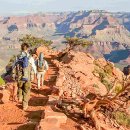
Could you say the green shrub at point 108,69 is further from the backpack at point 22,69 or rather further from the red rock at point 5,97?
the backpack at point 22,69

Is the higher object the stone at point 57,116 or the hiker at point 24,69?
the hiker at point 24,69

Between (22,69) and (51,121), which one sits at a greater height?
(22,69)

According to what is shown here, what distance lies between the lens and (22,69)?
1280 cm

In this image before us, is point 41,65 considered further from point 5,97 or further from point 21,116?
point 21,116

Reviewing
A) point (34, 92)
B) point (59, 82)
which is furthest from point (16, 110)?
point (59, 82)

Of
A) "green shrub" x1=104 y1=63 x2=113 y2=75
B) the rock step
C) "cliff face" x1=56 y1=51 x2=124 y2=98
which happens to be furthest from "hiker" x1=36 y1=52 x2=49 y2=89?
"green shrub" x1=104 y1=63 x2=113 y2=75

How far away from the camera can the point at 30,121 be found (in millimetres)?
11867

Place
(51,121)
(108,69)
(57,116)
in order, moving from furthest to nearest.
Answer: (108,69), (57,116), (51,121)

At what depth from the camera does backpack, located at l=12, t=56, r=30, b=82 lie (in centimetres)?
1271

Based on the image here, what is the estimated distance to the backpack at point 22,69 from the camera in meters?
12.7

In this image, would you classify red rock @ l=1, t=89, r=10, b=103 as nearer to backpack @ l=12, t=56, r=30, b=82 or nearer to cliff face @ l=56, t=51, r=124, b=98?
backpack @ l=12, t=56, r=30, b=82

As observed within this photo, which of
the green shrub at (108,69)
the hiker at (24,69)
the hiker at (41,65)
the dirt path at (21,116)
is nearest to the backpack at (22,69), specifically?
the hiker at (24,69)

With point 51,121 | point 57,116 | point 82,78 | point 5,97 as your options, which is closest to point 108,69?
point 82,78

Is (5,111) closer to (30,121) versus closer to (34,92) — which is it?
(30,121)
